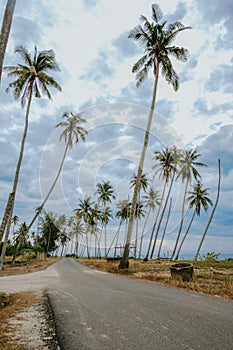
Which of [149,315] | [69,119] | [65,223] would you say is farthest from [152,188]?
[149,315]

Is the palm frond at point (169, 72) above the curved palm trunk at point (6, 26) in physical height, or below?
above

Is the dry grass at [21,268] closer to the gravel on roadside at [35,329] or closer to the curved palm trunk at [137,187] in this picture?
the curved palm trunk at [137,187]

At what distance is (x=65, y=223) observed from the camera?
273 ft

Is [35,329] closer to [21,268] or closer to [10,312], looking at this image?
[10,312]

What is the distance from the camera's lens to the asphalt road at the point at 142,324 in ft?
11.2

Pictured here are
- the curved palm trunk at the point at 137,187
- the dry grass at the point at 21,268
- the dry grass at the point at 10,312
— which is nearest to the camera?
the dry grass at the point at 10,312

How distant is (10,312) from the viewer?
→ 5137mm

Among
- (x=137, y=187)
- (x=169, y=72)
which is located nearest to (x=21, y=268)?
(x=137, y=187)

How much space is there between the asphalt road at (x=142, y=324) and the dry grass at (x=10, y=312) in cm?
55

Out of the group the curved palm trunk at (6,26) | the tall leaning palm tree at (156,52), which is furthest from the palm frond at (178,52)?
the curved palm trunk at (6,26)

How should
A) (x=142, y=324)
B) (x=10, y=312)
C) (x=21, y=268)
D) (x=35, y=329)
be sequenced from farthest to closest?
1. (x=21, y=268)
2. (x=10, y=312)
3. (x=142, y=324)
4. (x=35, y=329)

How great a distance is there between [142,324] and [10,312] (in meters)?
2.50

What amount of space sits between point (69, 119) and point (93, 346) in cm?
3090

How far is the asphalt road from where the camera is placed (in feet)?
11.2
